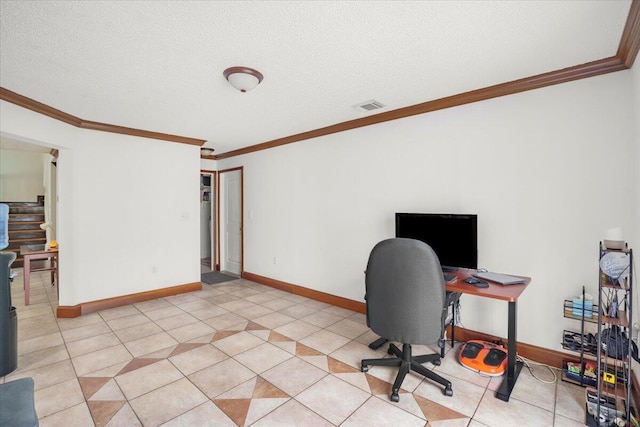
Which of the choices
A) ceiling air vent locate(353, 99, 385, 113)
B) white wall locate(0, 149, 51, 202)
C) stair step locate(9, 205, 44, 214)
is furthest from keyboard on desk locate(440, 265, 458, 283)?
stair step locate(9, 205, 44, 214)

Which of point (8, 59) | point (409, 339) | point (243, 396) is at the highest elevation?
point (8, 59)

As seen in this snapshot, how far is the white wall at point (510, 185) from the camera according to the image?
92.9 inches

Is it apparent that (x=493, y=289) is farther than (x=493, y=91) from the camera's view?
No

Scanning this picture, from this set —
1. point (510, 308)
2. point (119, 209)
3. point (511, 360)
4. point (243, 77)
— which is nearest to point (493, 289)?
point (510, 308)

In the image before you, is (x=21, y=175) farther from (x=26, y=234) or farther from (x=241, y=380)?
(x=241, y=380)

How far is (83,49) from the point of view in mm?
2139

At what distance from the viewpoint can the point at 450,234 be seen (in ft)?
9.27

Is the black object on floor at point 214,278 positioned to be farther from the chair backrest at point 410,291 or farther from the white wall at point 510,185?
the chair backrest at point 410,291

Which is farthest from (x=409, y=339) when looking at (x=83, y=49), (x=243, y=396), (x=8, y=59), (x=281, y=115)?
(x=8, y=59)

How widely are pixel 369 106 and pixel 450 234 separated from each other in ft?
5.23

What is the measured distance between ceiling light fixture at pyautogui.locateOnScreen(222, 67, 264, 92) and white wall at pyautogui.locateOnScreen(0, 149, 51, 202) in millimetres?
7151

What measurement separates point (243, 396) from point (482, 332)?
2.25m

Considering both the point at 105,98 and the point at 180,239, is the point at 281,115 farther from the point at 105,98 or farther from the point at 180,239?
the point at 180,239

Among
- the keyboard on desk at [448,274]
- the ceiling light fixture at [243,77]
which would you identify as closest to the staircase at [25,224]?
the ceiling light fixture at [243,77]
